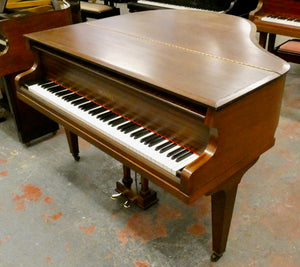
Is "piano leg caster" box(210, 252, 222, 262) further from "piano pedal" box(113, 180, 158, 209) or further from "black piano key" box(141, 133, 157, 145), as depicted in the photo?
"black piano key" box(141, 133, 157, 145)

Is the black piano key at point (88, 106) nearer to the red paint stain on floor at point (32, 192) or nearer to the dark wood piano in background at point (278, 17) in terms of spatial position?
the red paint stain on floor at point (32, 192)

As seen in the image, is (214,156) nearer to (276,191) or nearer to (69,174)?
(276,191)

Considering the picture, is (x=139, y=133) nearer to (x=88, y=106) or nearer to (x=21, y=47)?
(x=88, y=106)

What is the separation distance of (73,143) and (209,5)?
7.50ft

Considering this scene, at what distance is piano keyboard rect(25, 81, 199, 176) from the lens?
1534 millimetres

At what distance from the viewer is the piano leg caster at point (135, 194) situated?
238 centimetres

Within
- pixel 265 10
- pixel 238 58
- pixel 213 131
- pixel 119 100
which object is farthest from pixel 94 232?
pixel 265 10

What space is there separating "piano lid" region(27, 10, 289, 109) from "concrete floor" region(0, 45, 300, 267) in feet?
3.56

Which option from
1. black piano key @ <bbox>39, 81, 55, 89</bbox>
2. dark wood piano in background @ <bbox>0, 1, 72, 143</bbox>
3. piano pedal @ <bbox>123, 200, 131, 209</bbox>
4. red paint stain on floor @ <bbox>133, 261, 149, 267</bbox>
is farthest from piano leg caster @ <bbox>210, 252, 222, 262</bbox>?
dark wood piano in background @ <bbox>0, 1, 72, 143</bbox>

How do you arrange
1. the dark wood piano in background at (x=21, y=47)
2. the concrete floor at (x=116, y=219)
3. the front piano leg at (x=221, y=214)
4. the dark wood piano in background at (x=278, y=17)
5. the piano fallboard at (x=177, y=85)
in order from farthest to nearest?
the dark wood piano in background at (x=278, y=17) → the dark wood piano in background at (x=21, y=47) → the concrete floor at (x=116, y=219) → the front piano leg at (x=221, y=214) → the piano fallboard at (x=177, y=85)

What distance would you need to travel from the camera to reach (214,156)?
1.43 meters

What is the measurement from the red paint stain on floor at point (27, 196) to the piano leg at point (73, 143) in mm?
415

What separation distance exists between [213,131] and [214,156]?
105 mm

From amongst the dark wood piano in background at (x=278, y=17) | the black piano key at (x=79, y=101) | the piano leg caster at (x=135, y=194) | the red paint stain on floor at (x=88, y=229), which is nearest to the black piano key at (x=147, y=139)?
the black piano key at (x=79, y=101)
